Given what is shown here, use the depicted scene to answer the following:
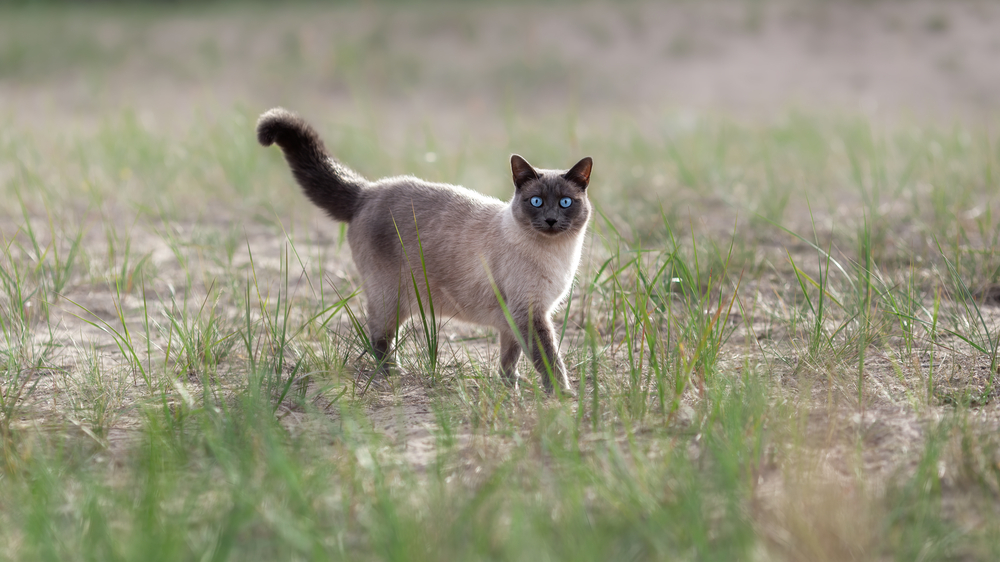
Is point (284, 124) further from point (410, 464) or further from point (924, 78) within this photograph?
point (924, 78)

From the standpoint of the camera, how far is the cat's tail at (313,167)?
2.82 metres

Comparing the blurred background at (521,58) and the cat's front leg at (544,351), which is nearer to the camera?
the cat's front leg at (544,351)

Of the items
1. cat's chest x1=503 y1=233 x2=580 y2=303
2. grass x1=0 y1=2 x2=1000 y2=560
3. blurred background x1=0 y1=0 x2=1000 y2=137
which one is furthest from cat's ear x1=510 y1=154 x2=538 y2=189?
blurred background x1=0 y1=0 x2=1000 y2=137

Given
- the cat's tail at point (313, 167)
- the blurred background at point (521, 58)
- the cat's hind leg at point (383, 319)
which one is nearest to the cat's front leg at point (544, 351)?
the cat's hind leg at point (383, 319)

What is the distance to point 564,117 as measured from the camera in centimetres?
839

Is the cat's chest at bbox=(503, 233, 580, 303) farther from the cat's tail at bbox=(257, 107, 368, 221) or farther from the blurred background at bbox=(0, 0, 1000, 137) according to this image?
the blurred background at bbox=(0, 0, 1000, 137)

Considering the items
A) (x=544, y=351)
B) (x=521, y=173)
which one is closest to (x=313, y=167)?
(x=521, y=173)

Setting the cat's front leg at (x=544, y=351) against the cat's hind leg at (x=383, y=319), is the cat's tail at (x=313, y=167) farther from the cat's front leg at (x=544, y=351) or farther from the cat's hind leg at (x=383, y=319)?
the cat's front leg at (x=544, y=351)

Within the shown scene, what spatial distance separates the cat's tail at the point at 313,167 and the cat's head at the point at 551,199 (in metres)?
0.64

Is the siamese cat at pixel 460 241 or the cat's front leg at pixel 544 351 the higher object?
the siamese cat at pixel 460 241

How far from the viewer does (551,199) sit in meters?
2.58

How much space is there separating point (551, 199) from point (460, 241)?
0.36 meters

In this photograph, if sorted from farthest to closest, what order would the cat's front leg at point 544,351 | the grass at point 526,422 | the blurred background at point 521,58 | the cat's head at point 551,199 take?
the blurred background at point 521,58, the cat's head at point 551,199, the cat's front leg at point 544,351, the grass at point 526,422

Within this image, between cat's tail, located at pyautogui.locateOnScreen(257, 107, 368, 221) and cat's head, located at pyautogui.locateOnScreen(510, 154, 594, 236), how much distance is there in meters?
0.64
